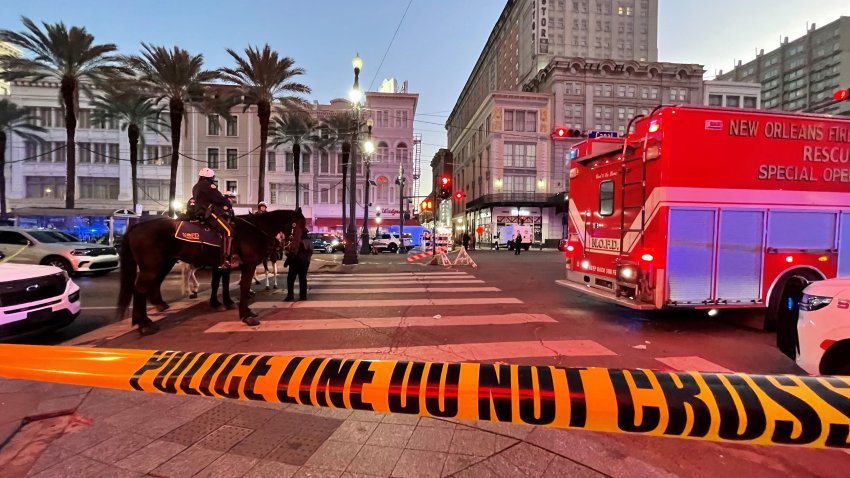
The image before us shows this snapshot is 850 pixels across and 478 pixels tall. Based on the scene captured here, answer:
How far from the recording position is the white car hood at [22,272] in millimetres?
5113

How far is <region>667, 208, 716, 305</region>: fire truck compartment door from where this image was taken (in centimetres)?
628

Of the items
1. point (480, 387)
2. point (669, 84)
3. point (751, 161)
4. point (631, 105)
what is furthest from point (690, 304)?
point (669, 84)

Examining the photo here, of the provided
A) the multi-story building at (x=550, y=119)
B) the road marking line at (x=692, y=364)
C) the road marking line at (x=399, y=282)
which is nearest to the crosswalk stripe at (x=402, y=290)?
the road marking line at (x=399, y=282)

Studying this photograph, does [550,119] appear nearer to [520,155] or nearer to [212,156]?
[520,155]

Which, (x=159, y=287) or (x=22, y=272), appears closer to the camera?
(x=22, y=272)

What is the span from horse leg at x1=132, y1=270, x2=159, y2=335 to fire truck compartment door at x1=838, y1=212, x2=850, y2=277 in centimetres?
1065

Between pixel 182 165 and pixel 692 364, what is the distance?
52.2 m

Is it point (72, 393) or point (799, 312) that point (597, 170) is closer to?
point (799, 312)

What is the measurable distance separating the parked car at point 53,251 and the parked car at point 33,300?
26.6 ft

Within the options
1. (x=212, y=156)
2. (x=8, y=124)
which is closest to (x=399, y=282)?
(x=212, y=156)

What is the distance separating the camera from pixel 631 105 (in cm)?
5638

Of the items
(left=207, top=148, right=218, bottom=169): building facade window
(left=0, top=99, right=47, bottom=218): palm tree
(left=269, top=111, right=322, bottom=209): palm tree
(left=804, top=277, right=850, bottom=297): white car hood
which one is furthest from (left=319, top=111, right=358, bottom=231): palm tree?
(left=804, top=277, right=850, bottom=297): white car hood

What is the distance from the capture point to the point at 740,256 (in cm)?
651

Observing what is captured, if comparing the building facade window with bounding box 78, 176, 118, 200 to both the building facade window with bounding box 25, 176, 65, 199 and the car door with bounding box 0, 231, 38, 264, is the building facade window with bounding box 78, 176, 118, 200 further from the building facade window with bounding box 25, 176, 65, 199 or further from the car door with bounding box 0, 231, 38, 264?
the car door with bounding box 0, 231, 38, 264
